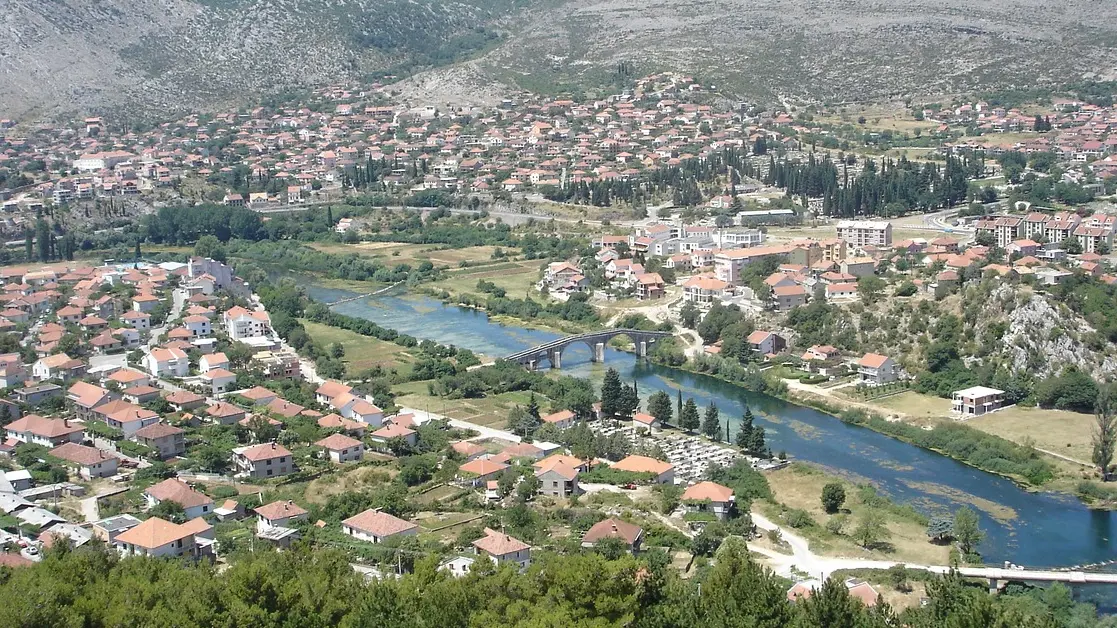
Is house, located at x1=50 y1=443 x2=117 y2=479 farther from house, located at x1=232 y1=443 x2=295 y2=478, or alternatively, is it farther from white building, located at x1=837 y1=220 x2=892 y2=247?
white building, located at x1=837 y1=220 x2=892 y2=247

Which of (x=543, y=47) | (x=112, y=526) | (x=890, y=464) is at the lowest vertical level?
(x=890, y=464)

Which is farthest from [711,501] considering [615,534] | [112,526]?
[112,526]

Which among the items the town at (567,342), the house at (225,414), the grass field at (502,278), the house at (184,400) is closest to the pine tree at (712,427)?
the town at (567,342)

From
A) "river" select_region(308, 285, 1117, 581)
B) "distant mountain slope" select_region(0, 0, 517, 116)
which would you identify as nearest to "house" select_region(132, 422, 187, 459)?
"river" select_region(308, 285, 1117, 581)

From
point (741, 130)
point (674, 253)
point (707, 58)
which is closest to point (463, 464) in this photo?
point (674, 253)

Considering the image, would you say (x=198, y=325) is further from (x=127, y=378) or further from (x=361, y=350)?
(x=127, y=378)

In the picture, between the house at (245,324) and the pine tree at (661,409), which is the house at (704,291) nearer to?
the pine tree at (661,409)
